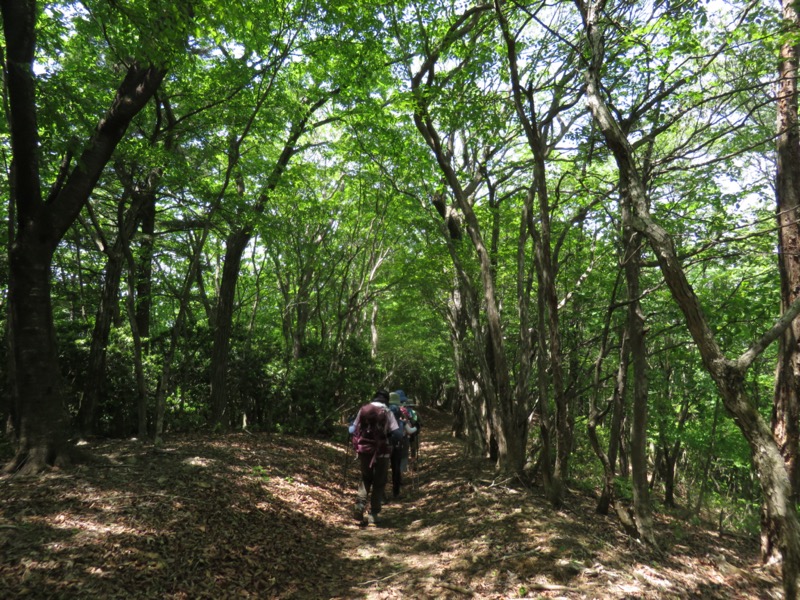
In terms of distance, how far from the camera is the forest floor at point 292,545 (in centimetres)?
376

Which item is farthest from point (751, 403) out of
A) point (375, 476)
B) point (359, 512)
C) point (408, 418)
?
point (408, 418)

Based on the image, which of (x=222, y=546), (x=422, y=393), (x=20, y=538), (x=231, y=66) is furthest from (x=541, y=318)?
(x=422, y=393)

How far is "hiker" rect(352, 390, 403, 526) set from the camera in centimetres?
652

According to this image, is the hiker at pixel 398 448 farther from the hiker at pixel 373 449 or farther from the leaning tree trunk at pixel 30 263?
the leaning tree trunk at pixel 30 263

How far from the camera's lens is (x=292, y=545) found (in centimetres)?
525

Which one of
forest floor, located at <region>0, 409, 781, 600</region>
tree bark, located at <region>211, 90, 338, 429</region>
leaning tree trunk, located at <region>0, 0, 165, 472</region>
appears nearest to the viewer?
forest floor, located at <region>0, 409, 781, 600</region>

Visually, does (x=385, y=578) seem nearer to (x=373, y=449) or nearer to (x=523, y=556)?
(x=523, y=556)

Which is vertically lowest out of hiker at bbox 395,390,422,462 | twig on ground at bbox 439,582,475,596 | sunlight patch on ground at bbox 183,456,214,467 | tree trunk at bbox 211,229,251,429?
twig on ground at bbox 439,582,475,596

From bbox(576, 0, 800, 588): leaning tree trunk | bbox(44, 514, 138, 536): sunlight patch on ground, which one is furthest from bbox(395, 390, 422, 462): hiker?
bbox(576, 0, 800, 588): leaning tree trunk

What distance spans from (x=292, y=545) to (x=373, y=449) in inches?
67.0

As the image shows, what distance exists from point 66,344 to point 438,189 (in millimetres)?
8291

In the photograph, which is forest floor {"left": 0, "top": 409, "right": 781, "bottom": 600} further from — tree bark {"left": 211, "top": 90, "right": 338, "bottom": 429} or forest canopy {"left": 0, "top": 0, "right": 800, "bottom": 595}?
tree bark {"left": 211, "top": 90, "right": 338, "bottom": 429}

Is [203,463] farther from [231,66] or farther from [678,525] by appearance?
[678,525]

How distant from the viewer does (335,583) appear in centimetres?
454
